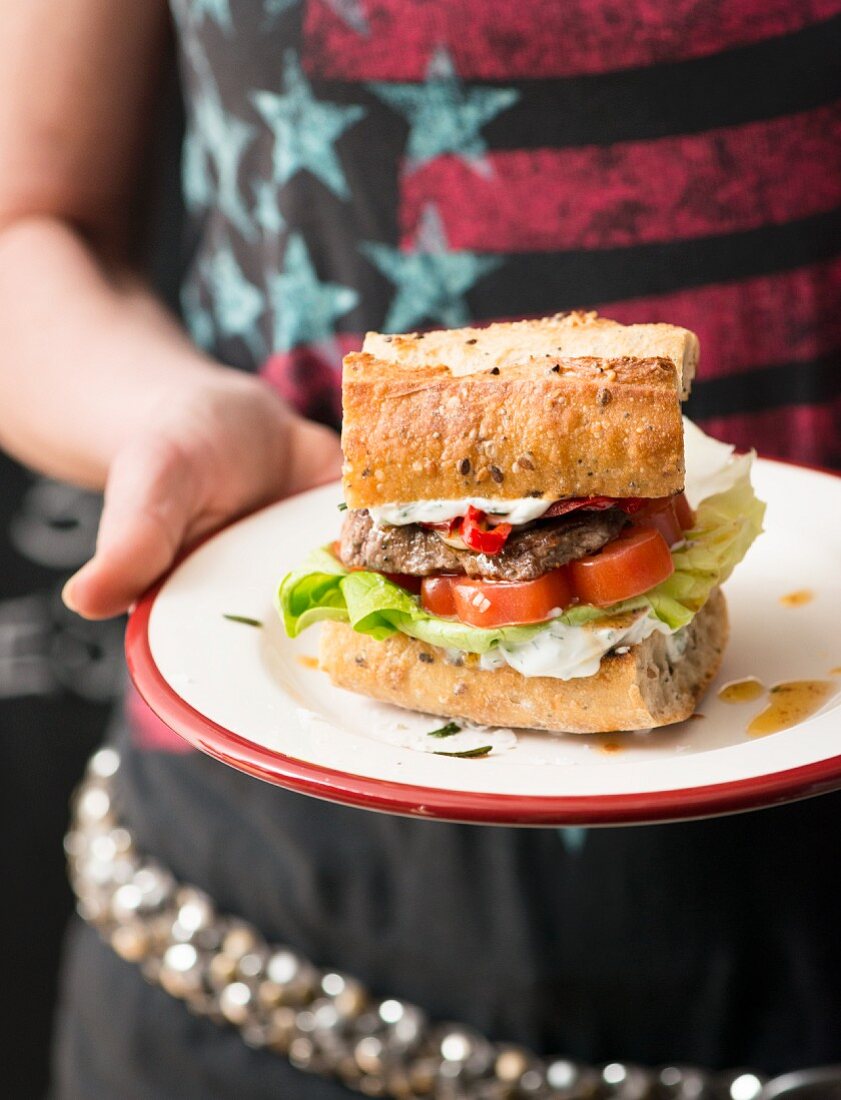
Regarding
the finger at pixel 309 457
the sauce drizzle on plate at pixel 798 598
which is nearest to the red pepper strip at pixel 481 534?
the sauce drizzle on plate at pixel 798 598

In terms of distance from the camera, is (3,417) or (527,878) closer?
→ (527,878)

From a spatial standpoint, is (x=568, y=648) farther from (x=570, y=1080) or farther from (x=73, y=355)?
(x=73, y=355)

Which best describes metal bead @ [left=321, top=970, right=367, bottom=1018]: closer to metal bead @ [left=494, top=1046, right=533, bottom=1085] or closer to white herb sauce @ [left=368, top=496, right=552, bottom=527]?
metal bead @ [left=494, top=1046, right=533, bottom=1085]

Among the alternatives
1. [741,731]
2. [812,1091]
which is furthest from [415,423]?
[812,1091]

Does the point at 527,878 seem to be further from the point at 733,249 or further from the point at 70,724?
the point at 70,724

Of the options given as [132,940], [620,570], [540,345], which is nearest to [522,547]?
[620,570]
